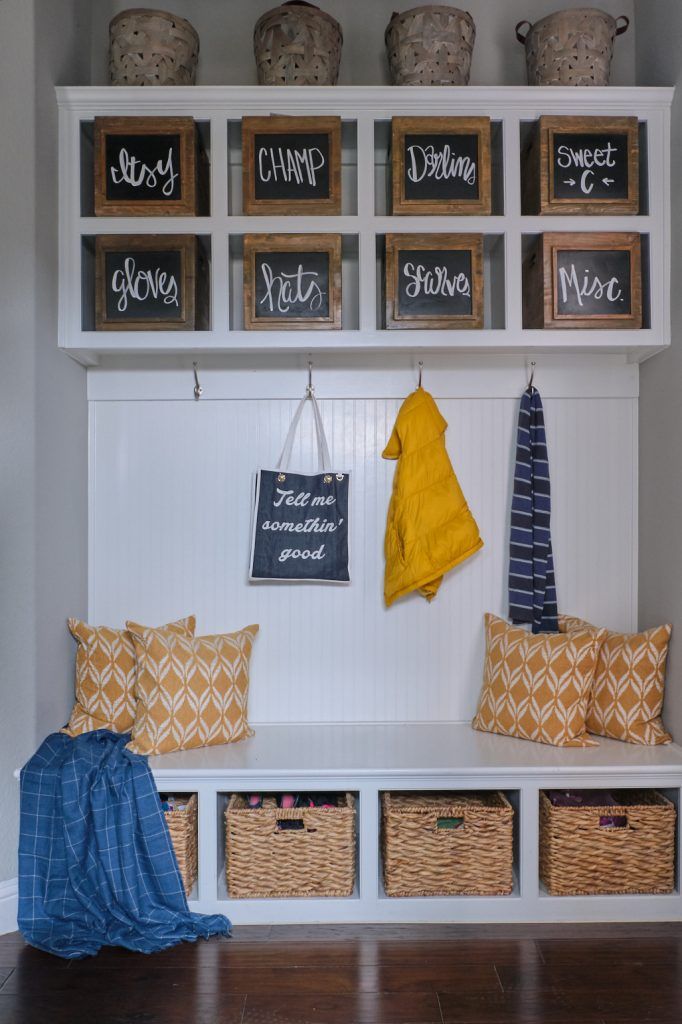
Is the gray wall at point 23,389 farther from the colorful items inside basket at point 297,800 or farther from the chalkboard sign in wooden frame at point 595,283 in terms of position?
the chalkboard sign in wooden frame at point 595,283

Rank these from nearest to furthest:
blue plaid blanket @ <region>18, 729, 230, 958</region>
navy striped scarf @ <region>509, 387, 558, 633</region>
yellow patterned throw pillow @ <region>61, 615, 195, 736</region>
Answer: blue plaid blanket @ <region>18, 729, 230, 958</region>, yellow patterned throw pillow @ <region>61, 615, 195, 736</region>, navy striped scarf @ <region>509, 387, 558, 633</region>

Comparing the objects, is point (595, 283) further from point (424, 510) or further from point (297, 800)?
point (297, 800)

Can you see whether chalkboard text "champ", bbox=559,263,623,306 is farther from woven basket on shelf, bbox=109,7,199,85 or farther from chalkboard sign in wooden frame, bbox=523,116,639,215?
woven basket on shelf, bbox=109,7,199,85

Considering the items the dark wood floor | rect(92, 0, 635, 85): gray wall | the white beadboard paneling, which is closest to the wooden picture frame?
the white beadboard paneling

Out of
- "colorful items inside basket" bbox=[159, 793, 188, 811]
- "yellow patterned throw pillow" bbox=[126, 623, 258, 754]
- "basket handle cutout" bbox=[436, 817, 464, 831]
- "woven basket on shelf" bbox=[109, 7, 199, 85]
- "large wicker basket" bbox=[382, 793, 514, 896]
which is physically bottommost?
"large wicker basket" bbox=[382, 793, 514, 896]

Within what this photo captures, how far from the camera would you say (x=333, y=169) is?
7.34 ft

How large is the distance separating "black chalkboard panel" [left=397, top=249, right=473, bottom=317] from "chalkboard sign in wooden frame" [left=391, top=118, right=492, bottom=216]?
13cm

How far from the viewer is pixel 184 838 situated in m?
2.07

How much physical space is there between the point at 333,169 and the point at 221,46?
29.3 inches

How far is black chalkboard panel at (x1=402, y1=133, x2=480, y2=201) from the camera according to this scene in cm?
224

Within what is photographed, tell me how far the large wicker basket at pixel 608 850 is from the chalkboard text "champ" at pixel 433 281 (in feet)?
4.94

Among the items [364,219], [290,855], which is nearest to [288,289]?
[364,219]

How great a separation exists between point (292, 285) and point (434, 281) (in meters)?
0.42

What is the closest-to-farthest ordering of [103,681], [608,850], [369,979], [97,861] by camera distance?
[369,979]
[97,861]
[608,850]
[103,681]
